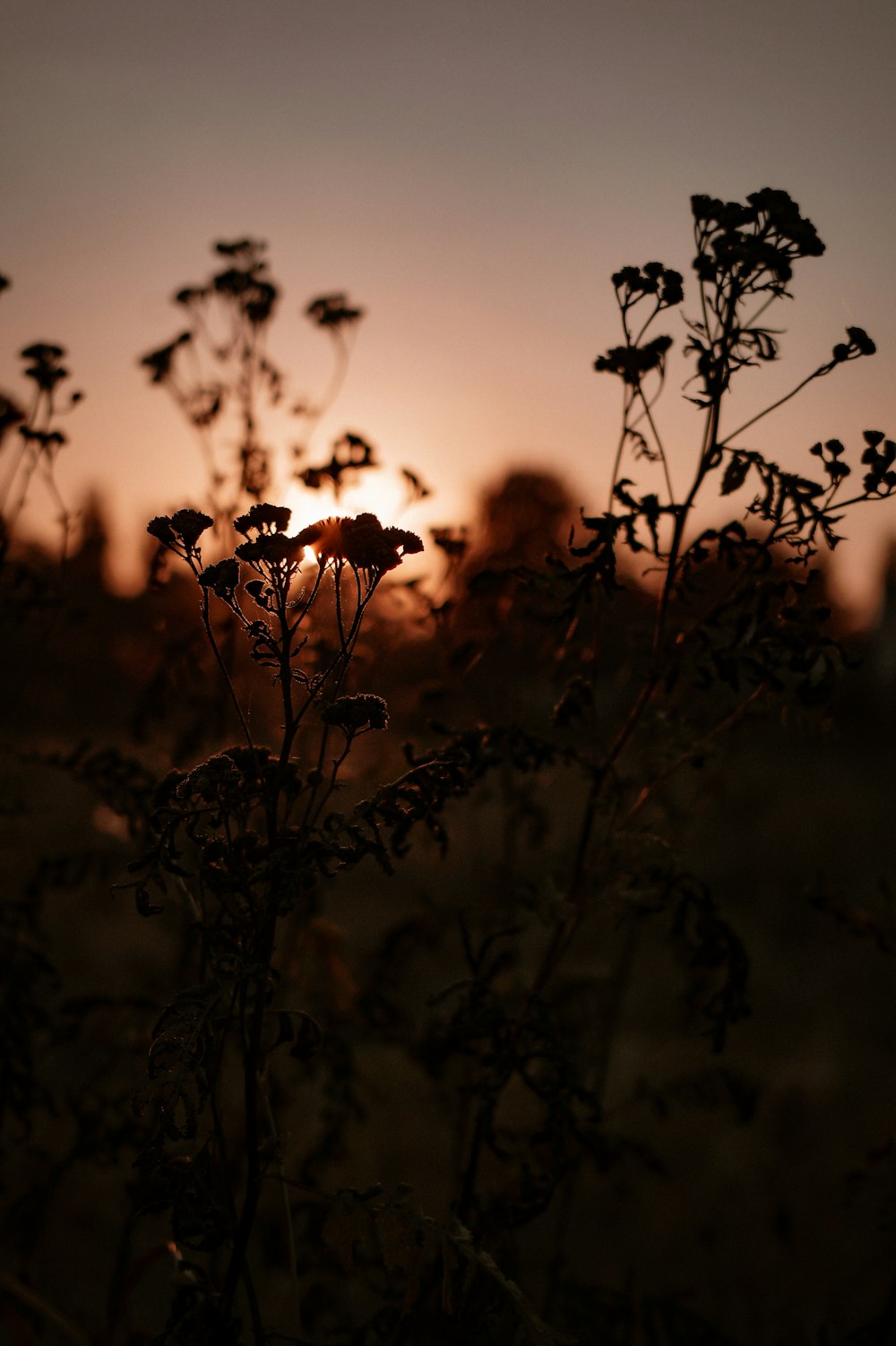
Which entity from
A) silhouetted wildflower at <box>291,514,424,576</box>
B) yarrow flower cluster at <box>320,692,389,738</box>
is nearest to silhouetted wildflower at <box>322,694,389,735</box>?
yarrow flower cluster at <box>320,692,389,738</box>

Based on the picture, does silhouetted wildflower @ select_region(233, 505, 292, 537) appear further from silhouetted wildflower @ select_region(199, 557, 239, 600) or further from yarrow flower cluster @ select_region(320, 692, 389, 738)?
yarrow flower cluster @ select_region(320, 692, 389, 738)

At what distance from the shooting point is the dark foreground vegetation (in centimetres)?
216

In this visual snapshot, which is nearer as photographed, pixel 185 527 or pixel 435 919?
pixel 185 527

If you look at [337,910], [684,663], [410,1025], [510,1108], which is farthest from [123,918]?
[684,663]

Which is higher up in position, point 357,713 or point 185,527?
point 185,527

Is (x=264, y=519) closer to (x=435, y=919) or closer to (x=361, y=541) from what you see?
(x=361, y=541)

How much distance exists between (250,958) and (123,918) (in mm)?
9638

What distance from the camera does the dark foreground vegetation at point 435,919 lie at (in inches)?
84.9

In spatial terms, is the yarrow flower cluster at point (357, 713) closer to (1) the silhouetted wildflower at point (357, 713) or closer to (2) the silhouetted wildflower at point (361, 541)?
(1) the silhouetted wildflower at point (357, 713)

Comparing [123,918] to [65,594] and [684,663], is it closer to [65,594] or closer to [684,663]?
[65,594]

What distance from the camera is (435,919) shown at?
12.9 ft

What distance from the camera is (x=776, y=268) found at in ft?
7.80

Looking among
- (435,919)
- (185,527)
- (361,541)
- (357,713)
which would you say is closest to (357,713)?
(357,713)

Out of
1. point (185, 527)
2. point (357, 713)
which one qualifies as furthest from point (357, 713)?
point (185, 527)
